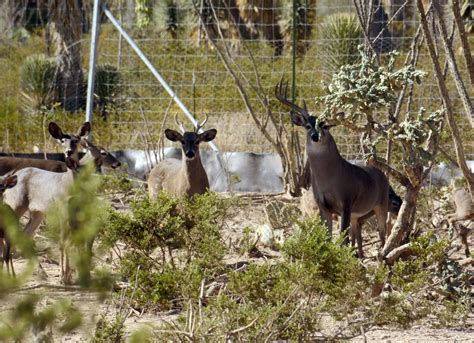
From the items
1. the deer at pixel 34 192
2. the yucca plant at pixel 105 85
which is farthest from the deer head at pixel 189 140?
the yucca plant at pixel 105 85

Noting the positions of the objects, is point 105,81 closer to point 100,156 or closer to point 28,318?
point 100,156

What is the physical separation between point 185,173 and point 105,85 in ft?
22.0

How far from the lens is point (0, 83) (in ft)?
60.1

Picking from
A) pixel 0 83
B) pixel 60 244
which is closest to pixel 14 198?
pixel 60 244

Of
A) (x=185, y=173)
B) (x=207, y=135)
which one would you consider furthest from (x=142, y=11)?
(x=185, y=173)

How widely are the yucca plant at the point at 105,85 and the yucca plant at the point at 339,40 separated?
10.3ft

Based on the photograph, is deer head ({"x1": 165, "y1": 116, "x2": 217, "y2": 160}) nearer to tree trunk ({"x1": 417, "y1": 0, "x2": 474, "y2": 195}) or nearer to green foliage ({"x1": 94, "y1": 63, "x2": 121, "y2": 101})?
tree trunk ({"x1": 417, "y1": 0, "x2": 474, "y2": 195})

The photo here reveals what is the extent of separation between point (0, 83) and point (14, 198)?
9085 millimetres

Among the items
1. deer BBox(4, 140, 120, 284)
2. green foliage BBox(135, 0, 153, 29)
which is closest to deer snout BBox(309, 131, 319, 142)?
deer BBox(4, 140, 120, 284)

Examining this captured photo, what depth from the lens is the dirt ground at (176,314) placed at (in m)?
4.31

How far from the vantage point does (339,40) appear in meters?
16.0

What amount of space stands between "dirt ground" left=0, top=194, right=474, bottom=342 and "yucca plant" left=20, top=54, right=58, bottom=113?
273 inches

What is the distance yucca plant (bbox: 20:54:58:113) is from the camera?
1834cm

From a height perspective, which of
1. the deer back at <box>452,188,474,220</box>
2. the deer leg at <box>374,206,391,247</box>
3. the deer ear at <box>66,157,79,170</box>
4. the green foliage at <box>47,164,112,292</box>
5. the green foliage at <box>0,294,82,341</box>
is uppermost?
the green foliage at <box>47,164,112,292</box>
